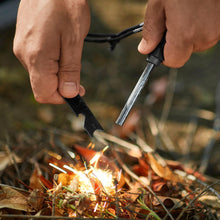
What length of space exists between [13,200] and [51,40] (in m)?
0.50

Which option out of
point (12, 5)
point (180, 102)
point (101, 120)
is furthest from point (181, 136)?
point (12, 5)

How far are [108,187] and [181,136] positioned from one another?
0.93 meters

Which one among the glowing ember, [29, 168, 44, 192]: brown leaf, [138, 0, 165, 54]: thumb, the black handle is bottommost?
[29, 168, 44, 192]: brown leaf

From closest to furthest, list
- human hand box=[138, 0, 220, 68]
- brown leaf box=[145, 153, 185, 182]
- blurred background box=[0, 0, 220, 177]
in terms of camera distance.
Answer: human hand box=[138, 0, 220, 68]
brown leaf box=[145, 153, 185, 182]
blurred background box=[0, 0, 220, 177]

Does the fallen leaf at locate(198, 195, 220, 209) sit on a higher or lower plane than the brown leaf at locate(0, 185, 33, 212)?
lower

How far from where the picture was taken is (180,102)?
5.95 ft

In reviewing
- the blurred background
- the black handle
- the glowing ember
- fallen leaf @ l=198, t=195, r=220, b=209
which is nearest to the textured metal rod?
the black handle

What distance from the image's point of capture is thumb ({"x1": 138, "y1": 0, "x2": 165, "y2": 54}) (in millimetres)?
682

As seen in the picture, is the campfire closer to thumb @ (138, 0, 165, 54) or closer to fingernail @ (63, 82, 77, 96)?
fingernail @ (63, 82, 77, 96)

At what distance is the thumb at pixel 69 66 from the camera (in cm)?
73

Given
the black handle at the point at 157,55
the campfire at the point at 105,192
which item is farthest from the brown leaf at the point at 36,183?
the black handle at the point at 157,55

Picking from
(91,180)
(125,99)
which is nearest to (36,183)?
(91,180)

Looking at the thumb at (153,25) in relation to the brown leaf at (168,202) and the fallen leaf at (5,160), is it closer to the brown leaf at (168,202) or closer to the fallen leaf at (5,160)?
the brown leaf at (168,202)

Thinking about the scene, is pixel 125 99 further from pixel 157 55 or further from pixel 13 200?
pixel 13 200
